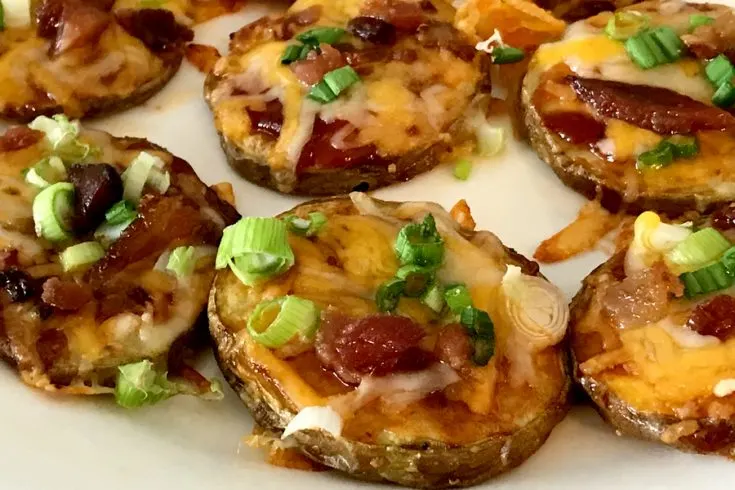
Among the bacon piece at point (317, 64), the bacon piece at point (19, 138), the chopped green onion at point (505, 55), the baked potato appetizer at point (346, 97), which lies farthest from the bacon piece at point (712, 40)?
the bacon piece at point (19, 138)

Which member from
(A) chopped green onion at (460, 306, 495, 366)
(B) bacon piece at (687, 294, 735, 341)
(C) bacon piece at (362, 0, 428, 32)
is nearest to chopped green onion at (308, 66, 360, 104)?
(C) bacon piece at (362, 0, 428, 32)

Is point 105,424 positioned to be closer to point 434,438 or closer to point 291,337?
point 291,337

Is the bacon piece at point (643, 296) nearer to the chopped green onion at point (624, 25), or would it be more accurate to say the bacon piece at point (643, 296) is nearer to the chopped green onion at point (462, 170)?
the chopped green onion at point (462, 170)

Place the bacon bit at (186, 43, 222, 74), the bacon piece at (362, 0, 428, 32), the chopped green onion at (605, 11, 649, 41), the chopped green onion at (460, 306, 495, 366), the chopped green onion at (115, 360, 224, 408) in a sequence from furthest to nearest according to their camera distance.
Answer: the bacon bit at (186, 43, 222, 74) < the bacon piece at (362, 0, 428, 32) < the chopped green onion at (605, 11, 649, 41) < the chopped green onion at (115, 360, 224, 408) < the chopped green onion at (460, 306, 495, 366)

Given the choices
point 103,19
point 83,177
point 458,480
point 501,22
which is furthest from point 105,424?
point 501,22

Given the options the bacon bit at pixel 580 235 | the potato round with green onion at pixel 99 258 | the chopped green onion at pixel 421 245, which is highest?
the chopped green onion at pixel 421 245

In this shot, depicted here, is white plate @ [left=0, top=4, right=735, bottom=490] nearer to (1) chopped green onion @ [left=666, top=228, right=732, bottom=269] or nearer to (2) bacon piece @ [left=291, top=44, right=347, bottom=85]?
(1) chopped green onion @ [left=666, top=228, right=732, bottom=269]

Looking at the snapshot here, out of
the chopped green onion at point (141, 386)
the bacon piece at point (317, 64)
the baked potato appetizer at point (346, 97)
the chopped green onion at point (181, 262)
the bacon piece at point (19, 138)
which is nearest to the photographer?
the chopped green onion at point (141, 386)

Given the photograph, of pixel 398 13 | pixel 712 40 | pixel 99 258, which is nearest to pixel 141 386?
pixel 99 258
